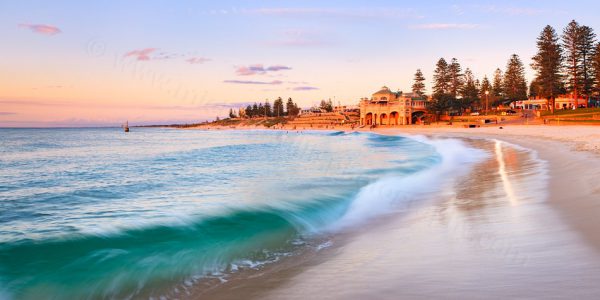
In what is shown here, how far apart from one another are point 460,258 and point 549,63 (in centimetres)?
9133

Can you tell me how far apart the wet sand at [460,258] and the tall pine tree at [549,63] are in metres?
84.3

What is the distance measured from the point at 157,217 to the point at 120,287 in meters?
4.70

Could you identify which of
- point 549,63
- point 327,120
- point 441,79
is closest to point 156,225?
point 549,63

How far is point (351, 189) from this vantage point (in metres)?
15.8

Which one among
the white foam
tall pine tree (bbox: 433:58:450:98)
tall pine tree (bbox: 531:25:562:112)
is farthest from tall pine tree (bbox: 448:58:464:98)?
→ the white foam

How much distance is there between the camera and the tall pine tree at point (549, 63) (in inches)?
3226

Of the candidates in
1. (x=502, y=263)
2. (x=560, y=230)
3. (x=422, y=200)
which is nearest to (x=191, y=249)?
(x=502, y=263)

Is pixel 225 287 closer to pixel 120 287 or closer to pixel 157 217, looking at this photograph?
pixel 120 287

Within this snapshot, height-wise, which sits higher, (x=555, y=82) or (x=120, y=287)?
(x=555, y=82)

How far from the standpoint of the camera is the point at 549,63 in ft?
270

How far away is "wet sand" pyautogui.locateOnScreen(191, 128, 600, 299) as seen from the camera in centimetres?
475

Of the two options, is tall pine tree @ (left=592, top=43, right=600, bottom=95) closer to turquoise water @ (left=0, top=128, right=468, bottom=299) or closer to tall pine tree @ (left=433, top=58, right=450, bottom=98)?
tall pine tree @ (left=433, top=58, right=450, bottom=98)

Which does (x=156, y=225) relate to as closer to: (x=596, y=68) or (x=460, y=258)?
(x=460, y=258)

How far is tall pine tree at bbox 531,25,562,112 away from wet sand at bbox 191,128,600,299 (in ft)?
277
